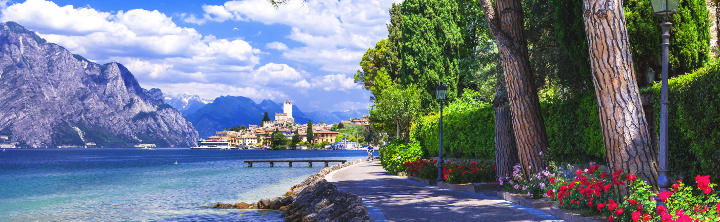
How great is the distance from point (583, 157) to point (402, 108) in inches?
884

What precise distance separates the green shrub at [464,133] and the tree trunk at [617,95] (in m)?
9.94

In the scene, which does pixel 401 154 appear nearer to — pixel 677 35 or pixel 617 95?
pixel 677 35

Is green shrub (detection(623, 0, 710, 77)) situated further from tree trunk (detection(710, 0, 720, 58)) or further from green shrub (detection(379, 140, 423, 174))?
green shrub (detection(379, 140, 423, 174))

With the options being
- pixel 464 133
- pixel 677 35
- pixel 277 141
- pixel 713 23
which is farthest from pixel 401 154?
pixel 277 141

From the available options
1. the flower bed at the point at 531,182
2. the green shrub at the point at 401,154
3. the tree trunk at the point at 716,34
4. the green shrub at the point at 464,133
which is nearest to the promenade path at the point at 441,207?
the flower bed at the point at 531,182

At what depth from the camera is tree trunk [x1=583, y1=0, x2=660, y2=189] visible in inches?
337

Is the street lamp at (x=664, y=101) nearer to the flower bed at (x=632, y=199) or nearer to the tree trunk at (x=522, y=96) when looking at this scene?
the flower bed at (x=632, y=199)

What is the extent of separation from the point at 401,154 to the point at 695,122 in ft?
50.0

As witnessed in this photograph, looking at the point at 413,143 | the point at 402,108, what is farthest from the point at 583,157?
the point at 402,108

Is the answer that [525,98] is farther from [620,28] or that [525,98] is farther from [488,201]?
[620,28]

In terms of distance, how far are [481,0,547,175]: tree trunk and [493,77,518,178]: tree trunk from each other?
→ 1616 millimetres

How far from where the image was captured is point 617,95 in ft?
28.5

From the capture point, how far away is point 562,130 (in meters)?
13.8

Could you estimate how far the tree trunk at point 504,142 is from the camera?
46.9 feet
